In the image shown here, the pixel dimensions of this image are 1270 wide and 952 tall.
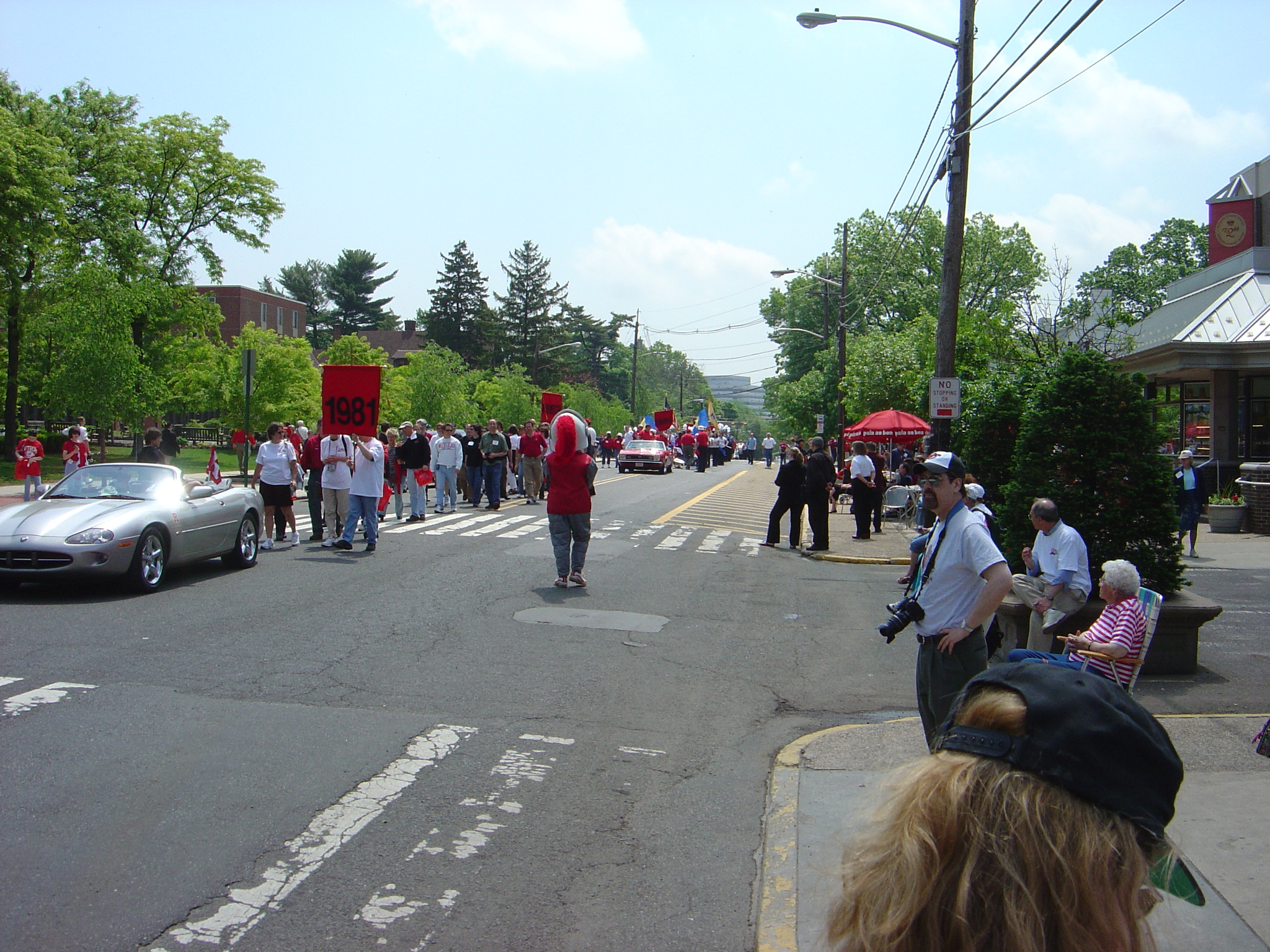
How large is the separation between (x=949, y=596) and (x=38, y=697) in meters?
5.73

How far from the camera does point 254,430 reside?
149ft

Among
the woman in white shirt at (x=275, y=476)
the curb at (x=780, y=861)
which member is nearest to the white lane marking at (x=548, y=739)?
the curb at (x=780, y=861)

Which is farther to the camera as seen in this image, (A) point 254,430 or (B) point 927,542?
(A) point 254,430

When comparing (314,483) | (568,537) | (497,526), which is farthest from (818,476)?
Result: (314,483)

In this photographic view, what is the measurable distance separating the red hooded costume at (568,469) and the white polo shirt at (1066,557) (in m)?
5.55

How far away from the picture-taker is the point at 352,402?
14.8 metres

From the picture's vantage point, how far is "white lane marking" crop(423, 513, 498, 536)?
17.2 meters

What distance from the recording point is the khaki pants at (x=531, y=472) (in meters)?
23.1

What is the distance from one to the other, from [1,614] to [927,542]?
8.34m

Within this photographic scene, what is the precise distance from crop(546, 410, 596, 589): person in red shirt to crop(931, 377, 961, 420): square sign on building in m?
5.70

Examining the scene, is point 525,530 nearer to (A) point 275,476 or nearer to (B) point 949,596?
(A) point 275,476

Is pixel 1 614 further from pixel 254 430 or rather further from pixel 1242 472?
pixel 254 430

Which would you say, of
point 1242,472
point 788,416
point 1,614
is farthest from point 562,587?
point 788,416

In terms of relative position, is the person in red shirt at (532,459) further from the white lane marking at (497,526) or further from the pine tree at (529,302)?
the pine tree at (529,302)
